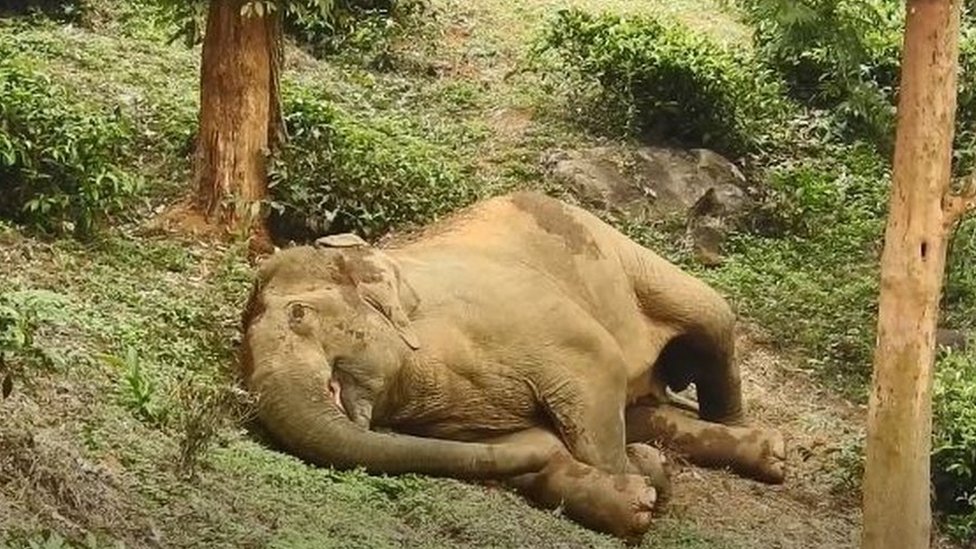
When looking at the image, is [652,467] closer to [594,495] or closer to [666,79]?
[594,495]

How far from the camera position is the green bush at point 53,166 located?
336 inches

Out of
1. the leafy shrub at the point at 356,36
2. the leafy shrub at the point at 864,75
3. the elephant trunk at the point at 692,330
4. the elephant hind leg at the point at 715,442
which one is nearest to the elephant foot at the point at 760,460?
the elephant hind leg at the point at 715,442

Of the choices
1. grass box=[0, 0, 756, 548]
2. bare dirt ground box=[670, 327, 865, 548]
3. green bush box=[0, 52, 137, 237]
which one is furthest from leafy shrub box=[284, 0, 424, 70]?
bare dirt ground box=[670, 327, 865, 548]

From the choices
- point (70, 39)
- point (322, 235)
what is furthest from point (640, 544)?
point (70, 39)

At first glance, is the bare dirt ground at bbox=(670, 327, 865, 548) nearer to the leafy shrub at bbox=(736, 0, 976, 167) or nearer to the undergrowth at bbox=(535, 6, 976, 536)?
the undergrowth at bbox=(535, 6, 976, 536)

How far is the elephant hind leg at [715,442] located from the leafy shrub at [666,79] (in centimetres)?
474

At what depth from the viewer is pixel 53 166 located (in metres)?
8.71

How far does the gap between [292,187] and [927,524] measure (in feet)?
14.6

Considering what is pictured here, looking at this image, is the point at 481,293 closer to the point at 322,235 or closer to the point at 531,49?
the point at 322,235

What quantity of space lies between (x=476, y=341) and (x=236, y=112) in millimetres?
2580

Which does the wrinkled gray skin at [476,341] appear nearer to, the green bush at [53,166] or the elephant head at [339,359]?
the elephant head at [339,359]

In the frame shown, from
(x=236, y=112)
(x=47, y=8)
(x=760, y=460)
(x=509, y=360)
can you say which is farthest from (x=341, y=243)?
(x=47, y=8)

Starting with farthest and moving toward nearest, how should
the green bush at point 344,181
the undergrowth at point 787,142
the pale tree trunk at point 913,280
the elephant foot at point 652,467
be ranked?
the undergrowth at point 787,142
the green bush at point 344,181
the elephant foot at point 652,467
the pale tree trunk at point 913,280

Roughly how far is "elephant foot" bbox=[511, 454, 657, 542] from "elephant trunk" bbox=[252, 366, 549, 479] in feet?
1.33
